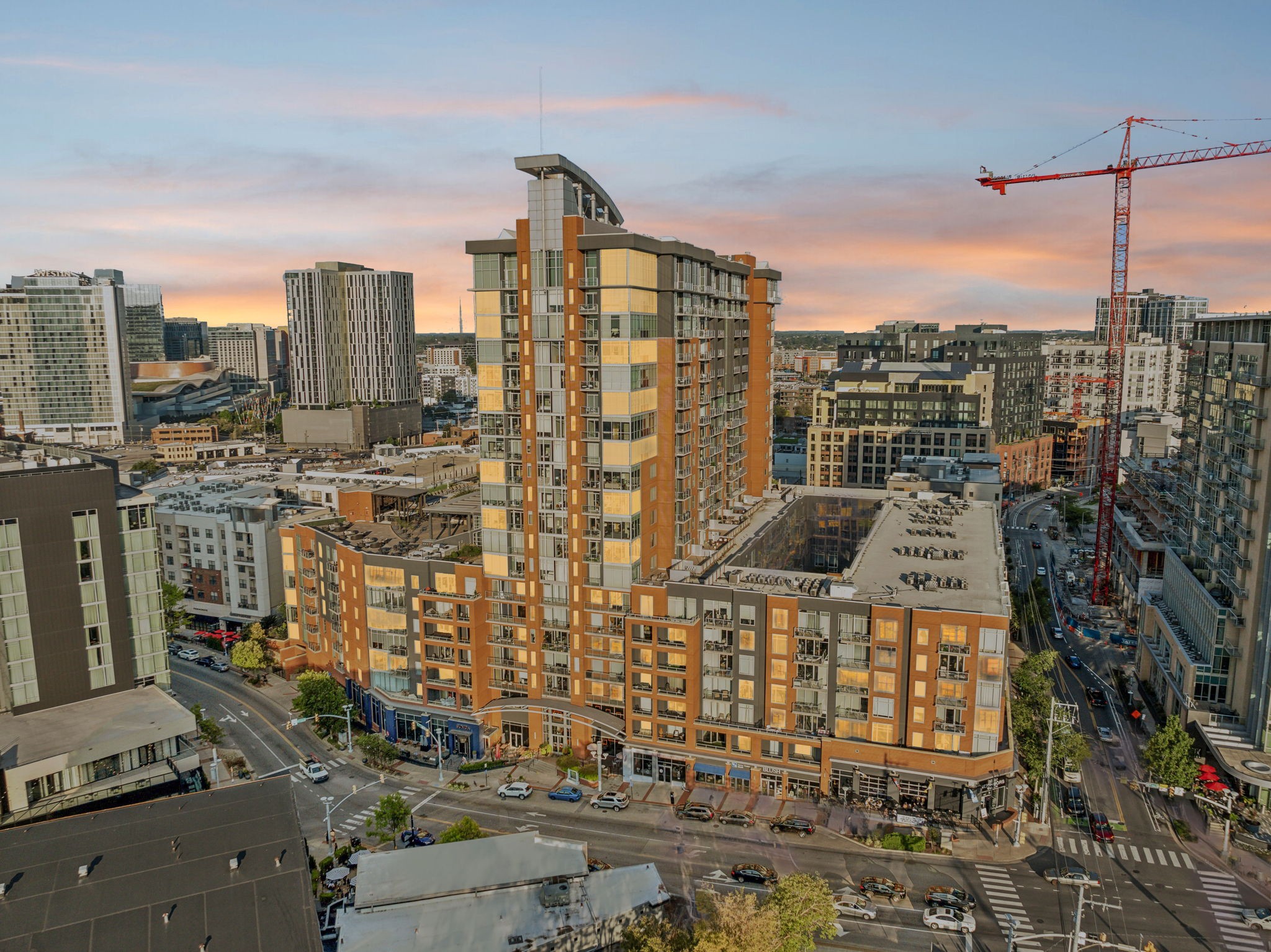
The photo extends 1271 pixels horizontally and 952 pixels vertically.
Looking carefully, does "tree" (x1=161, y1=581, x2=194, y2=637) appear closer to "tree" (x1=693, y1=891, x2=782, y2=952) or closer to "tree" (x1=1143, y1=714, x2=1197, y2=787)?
"tree" (x1=693, y1=891, x2=782, y2=952)

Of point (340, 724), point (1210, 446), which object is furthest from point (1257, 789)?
point (340, 724)

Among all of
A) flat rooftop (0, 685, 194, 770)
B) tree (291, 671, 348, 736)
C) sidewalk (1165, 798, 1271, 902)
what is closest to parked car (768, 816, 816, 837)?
sidewalk (1165, 798, 1271, 902)

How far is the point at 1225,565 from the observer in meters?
95.4

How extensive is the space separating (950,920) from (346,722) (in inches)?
2717

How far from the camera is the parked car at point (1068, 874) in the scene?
70125 millimetres

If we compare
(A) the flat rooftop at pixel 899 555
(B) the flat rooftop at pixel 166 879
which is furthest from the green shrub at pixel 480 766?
(B) the flat rooftop at pixel 166 879

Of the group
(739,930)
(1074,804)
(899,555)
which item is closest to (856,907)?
(739,930)

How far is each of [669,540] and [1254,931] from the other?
61.2 meters

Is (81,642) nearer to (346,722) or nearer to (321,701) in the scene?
(321,701)

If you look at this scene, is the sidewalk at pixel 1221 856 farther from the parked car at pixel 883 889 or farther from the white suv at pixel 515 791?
the white suv at pixel 515 791

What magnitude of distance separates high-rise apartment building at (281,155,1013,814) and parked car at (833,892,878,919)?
48.2 feet

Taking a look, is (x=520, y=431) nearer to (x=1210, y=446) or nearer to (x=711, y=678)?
Answer: (x=711, y=678)

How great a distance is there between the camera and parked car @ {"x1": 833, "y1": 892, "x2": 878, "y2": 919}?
67375 millimetres

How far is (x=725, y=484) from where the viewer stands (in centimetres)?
12581
